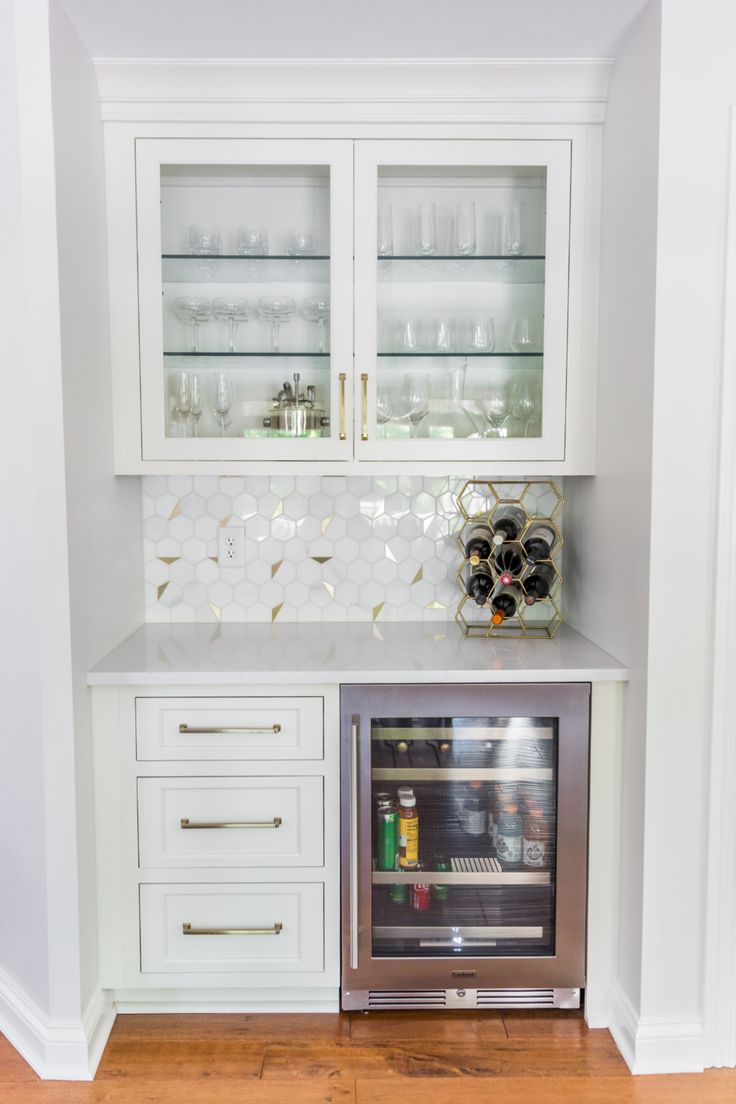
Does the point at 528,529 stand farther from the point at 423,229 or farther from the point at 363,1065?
the point at 363,1065

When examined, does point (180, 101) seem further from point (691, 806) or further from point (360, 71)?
point (691, 806)

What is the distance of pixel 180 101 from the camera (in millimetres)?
2111

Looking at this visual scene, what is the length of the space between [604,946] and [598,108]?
2123 millimetres

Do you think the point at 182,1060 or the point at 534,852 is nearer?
the point at 182,1060

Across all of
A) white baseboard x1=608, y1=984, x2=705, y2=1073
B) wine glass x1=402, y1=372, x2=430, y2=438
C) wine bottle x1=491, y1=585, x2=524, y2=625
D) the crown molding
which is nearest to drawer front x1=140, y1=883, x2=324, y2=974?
white baseboard x1=608, y1=984, x2=705, y2=1073

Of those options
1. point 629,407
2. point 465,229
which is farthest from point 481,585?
point 465,229

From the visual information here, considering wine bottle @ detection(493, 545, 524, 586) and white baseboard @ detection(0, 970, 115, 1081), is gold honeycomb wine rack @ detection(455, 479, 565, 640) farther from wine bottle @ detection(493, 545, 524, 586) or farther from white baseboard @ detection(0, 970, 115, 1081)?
white baseboard @ detection(0, 970, 115, 1081)

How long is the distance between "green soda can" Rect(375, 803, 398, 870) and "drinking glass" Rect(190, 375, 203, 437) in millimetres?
1111

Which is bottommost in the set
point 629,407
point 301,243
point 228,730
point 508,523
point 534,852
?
point 534,852

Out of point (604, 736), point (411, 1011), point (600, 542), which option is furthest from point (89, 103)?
point (411, 1011)

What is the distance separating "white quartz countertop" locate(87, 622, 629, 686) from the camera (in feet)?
6.50

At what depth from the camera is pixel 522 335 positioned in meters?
2.27

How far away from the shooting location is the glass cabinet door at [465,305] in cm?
219

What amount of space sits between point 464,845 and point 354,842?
29cm
